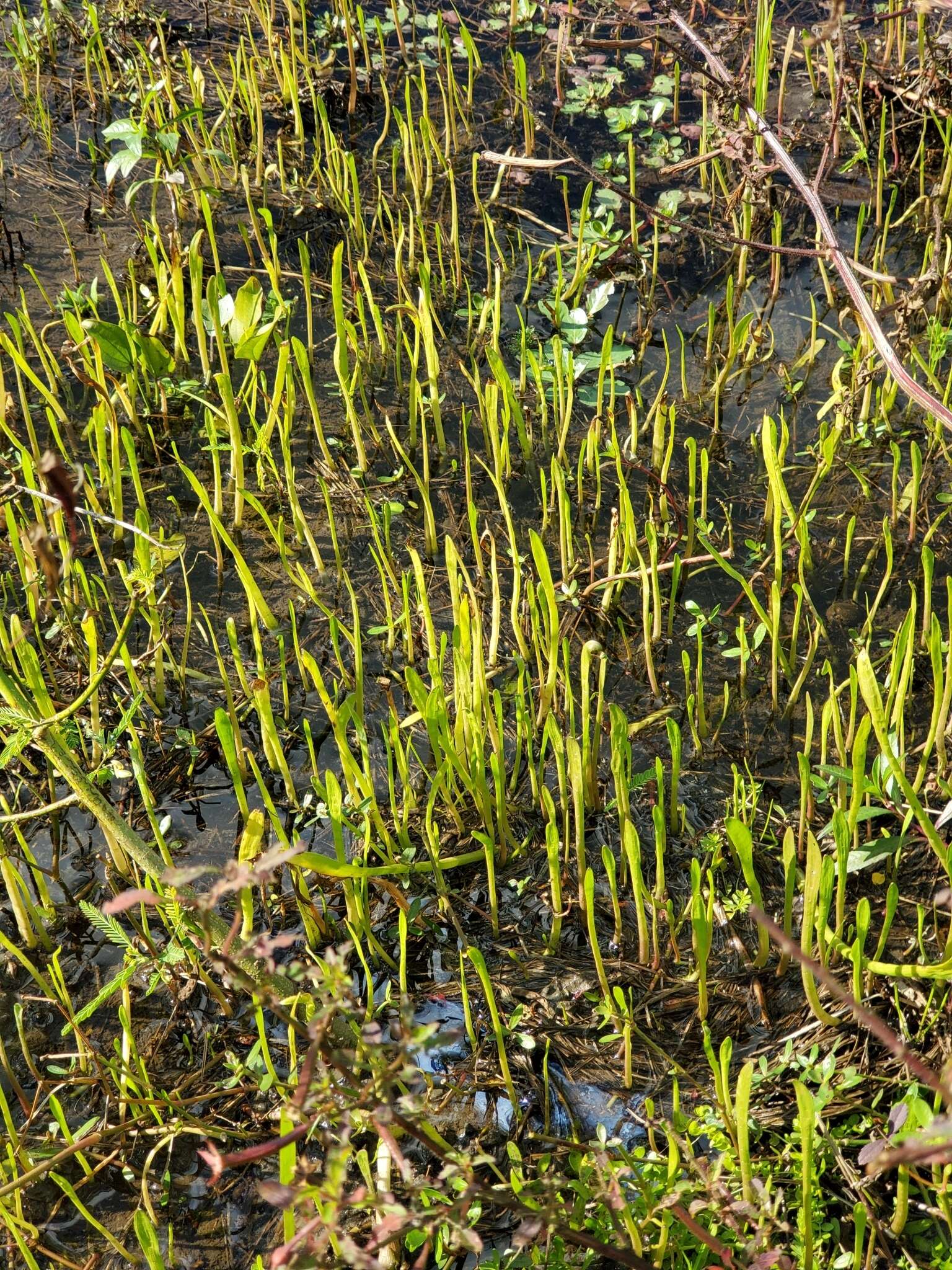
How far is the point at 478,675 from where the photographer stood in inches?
64.6

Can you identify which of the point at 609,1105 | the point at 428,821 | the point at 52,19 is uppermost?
the point at 52,19

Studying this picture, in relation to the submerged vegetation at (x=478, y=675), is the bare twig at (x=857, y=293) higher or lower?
higher

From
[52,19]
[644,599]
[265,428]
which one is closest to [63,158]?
[52,19]

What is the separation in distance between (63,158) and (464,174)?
3.94 feet

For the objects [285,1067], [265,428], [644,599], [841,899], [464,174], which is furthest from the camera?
[464,174]

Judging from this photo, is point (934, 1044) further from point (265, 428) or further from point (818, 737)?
point (265, 428)

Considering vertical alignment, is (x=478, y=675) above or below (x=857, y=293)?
below

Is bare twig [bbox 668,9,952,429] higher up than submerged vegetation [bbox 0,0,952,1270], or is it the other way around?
bare twig [bbox 668,9,952,429]

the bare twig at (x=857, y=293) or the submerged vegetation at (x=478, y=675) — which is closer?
the bare twig at (x=857, y=293)

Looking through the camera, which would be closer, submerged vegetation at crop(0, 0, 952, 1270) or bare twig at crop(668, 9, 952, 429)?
bare twig at crop(668, 9, 952, 429)

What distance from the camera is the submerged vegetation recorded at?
1.37 meters

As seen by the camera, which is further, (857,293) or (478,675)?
(478,675)

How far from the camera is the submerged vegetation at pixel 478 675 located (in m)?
1.37

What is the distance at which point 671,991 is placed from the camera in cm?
163
